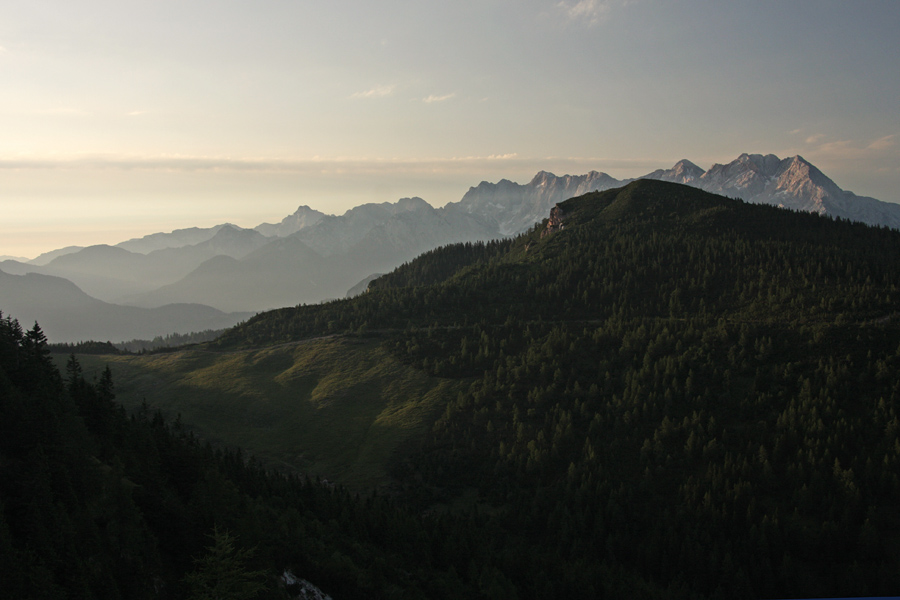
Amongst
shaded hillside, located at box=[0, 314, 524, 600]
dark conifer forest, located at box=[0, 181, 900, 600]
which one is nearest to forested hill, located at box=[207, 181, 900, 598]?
dark conifer forest, located at box=[0, 181, 900, 600]

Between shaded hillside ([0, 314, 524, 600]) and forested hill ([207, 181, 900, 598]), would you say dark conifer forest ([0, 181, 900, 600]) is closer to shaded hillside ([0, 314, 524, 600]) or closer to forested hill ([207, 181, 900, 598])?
shaded hillside ([0, 314, 524, 600])

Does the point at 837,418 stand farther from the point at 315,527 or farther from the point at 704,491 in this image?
the point at 315,527

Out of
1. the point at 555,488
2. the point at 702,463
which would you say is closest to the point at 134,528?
the point at 555,488

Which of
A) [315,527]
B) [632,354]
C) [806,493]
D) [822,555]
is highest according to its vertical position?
[632,354]

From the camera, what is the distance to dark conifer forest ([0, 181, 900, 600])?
1998 inches

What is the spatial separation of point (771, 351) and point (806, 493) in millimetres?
55319

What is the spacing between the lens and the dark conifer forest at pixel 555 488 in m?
50.8

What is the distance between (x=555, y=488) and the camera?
152m

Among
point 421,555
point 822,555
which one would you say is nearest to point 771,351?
point 822,555

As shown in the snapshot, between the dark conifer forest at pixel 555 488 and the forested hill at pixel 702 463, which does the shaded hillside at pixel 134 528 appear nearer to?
the dark conifer forest at pixel 555 488

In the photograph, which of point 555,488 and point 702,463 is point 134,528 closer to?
point 555,488

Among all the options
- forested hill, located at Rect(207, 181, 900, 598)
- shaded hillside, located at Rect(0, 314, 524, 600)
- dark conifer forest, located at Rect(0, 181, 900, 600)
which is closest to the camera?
shaded hillside, located at Rect(0, 314, 524, 600)

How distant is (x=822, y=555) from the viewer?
388 ft

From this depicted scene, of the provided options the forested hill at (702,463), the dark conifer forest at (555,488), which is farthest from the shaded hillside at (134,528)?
the forested hill at (702,463)
